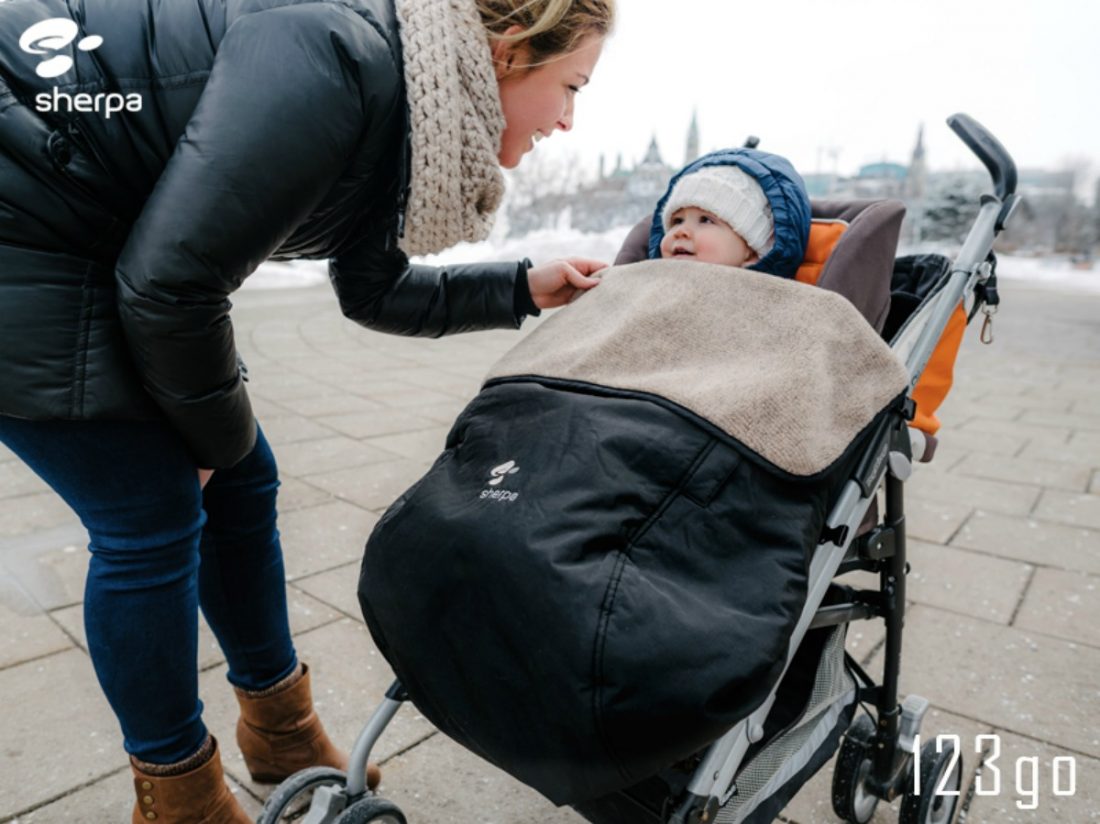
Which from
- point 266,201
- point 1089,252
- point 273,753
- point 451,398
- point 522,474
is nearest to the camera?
point 266,201

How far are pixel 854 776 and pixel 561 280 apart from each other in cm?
120

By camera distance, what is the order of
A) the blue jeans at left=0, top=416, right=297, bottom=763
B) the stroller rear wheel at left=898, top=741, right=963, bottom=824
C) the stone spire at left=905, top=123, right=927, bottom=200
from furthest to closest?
the stone spire at left=905, top=123, right=927, bottom=200 → the stroller rear wheel at left=898, top=741, right=963, bottom=824 → the blue jeans at left=0, top=416, right=297, bottom=763

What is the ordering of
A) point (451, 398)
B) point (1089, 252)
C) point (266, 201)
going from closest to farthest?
point (266, 201)
point (451, 398)
point (1089, 252)

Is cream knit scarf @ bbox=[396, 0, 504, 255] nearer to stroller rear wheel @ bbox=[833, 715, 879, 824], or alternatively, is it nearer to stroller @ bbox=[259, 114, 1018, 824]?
stroller @ bbox=[259, 114, 1018, 824]

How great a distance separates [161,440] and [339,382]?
4621mm

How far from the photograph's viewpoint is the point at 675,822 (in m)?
1.21

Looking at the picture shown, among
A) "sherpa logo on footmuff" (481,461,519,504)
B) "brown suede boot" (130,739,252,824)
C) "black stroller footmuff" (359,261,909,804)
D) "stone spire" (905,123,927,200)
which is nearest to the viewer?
"black stroller footmuff" (359,261,909,804)

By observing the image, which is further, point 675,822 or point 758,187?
point 758,187

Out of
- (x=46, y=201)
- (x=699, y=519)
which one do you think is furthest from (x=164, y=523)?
(x=699, y=519)

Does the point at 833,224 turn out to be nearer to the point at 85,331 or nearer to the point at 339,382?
the point at 85,331

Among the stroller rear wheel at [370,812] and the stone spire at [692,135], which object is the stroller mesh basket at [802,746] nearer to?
the stroller rear wheel at [370,812]

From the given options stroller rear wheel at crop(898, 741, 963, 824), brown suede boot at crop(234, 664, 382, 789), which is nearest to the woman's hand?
brown suede boot at crop(234, 664, 382, 789)

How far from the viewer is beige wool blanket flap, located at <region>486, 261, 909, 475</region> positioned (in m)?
1.22

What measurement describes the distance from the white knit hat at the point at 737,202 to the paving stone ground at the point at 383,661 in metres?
1.24
